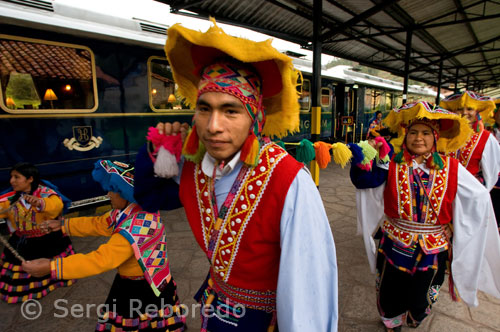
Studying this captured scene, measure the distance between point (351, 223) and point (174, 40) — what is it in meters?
4.62

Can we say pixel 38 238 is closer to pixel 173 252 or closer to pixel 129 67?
pixel 173 252

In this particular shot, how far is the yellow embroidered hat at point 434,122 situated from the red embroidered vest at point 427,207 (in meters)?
0.28

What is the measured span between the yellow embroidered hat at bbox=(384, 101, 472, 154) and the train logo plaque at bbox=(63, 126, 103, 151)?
4.33m

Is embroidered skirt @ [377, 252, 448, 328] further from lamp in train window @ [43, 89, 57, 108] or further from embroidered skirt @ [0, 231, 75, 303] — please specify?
lamp in train window @ [43, 89, 57, 108]

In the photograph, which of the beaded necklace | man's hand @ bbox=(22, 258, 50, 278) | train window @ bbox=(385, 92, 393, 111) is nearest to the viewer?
the beaded necklace

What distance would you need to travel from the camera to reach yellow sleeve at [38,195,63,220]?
272 cm

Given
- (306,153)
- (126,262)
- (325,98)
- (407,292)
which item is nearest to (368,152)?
(306,153)

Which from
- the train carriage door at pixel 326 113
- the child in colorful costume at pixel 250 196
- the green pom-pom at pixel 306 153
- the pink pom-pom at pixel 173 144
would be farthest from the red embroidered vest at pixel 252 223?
the train carriage door at pixel 326 113

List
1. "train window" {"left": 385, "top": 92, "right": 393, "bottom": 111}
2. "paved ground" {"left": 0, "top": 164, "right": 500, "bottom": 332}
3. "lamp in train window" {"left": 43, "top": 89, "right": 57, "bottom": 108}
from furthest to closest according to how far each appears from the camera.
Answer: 1. "train window" {"left": 385, "top": 92, "right": 393, "bottom": 111}
2. "lamp in train window" {"left": 43, "top": 89, "right": 57, "bottom": 108}
3. "paved ground" {"left": 0, "top": 164, "right": 500, "bottom": 332}

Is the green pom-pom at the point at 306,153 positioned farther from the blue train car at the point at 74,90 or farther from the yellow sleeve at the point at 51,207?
the blue train car at the point at 74,90

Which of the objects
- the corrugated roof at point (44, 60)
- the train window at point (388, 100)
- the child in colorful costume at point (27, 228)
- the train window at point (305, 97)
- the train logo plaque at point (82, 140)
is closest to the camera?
the child in colorful costume at point (27, 228)

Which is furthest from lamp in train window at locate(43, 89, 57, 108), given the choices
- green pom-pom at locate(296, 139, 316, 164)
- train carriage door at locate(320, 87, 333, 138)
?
train carriage door at locate(320, 87, 333, 138)

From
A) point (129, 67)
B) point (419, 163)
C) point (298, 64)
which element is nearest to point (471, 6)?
point (298, 64)

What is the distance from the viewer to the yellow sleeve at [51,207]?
2721 millimetres
